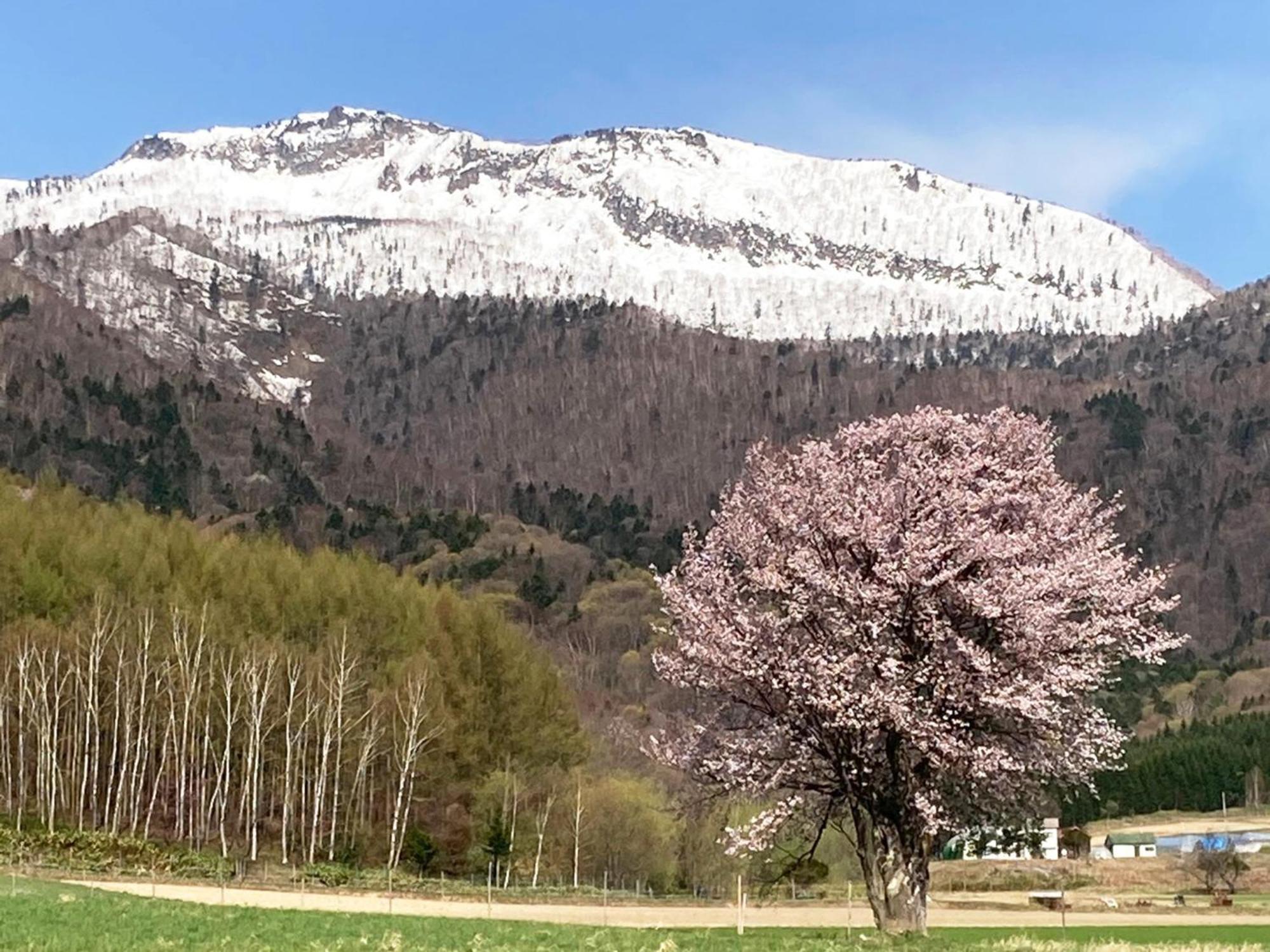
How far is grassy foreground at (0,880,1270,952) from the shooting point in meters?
29.2

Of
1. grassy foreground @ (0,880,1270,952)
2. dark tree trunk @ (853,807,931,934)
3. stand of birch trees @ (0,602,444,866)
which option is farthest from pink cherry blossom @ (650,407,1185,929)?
stand of birch trees @ (0,602,444,866)

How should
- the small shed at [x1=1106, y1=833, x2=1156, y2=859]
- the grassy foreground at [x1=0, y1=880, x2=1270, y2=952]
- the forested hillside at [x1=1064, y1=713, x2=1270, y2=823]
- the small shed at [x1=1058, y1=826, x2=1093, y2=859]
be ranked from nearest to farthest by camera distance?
the grassy foreground at [x1=0, y1=880, x2=1270, y2=952] < the small shed at [x1=1058, y1=826, x2=1093, y2=859] < the small shed at [x1=1106, y1=833, x2=1156, y2=859] < the forested hillside at [x1=1064, y1=713, x2=1270, y2=823]

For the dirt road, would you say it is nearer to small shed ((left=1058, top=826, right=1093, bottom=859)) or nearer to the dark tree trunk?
the dark tree trunk

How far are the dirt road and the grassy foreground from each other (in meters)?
9.76

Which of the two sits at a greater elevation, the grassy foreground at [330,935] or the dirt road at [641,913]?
the grassy foreground at [330,935]

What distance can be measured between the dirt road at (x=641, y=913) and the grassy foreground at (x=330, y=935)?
976 cm

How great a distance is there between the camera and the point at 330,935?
3353 cm

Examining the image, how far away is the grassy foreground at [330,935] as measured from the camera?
29250mm

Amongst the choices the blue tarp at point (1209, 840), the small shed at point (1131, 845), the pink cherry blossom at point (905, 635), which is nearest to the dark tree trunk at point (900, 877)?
the pink cherry blossom at point (905, 635)

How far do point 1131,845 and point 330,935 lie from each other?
128 m

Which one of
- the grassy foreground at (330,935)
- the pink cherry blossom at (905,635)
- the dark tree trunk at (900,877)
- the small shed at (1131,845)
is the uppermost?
the pink cherry blossom at (905,635)

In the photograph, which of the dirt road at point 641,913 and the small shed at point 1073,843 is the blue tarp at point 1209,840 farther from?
the dirt road at point 641,913

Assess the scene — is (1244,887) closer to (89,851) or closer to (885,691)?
(89,851)

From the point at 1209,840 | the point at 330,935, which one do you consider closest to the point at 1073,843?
the point at 1209,840
